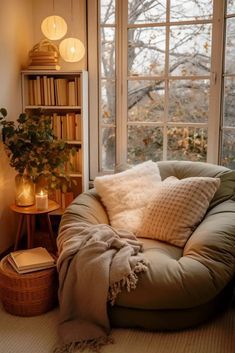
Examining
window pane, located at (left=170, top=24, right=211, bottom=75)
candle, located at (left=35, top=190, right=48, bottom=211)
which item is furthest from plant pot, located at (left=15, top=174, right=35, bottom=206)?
window pane, located at (left=170, top=24, right=211, bottom=75)

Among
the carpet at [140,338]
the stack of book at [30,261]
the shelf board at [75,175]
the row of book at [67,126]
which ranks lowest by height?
the carpet at [140,338]

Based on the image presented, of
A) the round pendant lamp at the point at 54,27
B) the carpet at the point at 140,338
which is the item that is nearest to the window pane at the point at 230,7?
the round pendant lamp at the point at 54,27

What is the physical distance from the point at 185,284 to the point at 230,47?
1.88m

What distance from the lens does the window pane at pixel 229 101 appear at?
3.05m

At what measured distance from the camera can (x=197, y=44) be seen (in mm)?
3098

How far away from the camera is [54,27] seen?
3.06 meters

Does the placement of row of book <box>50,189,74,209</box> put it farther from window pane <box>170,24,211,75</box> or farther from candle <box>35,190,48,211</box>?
window pane <box>170,24,211,75</box>

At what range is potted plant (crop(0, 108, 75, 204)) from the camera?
9.23 feet

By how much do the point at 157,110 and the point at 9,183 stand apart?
1.34 metres

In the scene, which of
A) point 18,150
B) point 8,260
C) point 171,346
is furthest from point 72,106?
point 171,346

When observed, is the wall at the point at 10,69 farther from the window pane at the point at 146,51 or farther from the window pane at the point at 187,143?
the window pane at the point at 187,143

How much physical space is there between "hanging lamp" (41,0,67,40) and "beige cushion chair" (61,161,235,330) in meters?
1.80

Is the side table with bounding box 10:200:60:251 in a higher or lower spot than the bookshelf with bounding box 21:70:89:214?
lower

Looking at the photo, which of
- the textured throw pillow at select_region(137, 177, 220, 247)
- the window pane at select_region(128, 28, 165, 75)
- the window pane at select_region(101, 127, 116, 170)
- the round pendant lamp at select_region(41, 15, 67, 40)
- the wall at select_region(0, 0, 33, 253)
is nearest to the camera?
the textured throw pillow at select_region(137, 177, 220, 247)
